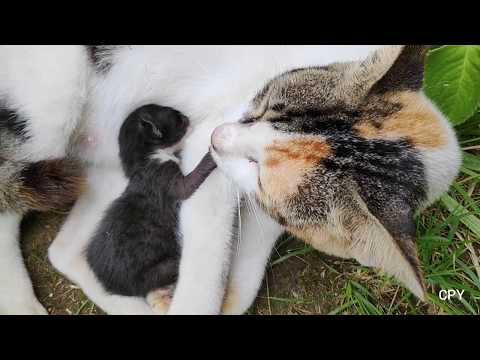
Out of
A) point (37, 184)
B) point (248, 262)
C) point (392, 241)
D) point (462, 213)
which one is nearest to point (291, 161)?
point (392, 241)

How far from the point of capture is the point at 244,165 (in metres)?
1.25

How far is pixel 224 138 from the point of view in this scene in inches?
49.6

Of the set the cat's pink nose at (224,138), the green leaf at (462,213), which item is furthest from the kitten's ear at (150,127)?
the green leaf at (462,213)

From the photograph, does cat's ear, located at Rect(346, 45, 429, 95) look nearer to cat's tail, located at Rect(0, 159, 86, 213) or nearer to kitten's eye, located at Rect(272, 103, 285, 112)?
kitten's eye, located at Rect(272, 103, 285, 112)

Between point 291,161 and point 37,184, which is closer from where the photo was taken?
point 291,161

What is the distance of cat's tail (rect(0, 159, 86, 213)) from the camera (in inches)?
57.8

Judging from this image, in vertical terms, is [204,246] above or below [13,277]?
above

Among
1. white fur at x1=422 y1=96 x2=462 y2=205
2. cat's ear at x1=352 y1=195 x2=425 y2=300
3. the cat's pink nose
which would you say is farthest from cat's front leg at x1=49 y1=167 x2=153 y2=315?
white fur at x1=422 y1=96 x2=462 y2=205

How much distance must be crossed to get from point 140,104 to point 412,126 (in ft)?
2.76

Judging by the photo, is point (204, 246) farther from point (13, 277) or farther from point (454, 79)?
point (454, 79)

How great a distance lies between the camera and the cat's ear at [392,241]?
105cm

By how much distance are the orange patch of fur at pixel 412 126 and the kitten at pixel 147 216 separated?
0.52m

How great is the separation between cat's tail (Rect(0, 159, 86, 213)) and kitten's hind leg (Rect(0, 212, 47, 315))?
90 mm

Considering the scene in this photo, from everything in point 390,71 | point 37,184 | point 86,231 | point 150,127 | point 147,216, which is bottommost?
point 86,231
